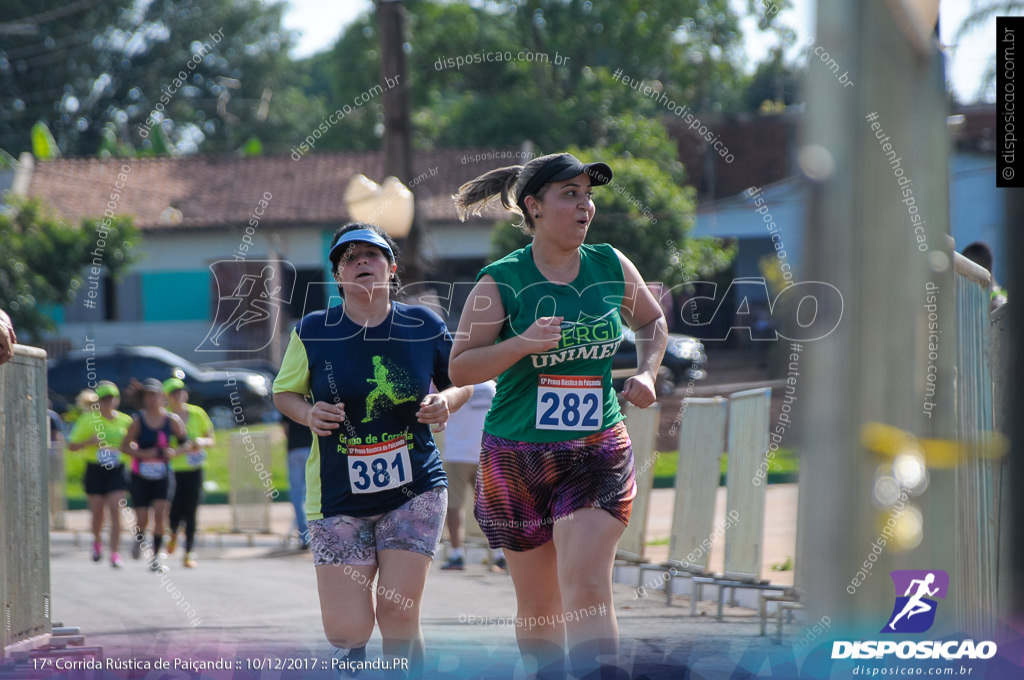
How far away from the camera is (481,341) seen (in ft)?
14.0

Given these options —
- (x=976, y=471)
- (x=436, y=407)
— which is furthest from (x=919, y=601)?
(x=436, y=407)

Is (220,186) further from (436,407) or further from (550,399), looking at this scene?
(550,399)

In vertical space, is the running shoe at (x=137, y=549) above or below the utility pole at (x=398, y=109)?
below

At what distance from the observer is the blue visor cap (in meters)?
4.50

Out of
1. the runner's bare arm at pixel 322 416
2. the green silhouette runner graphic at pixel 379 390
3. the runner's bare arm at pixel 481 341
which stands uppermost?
the runner's bare arm at pixel 481 341

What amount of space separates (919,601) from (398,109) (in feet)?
32.1

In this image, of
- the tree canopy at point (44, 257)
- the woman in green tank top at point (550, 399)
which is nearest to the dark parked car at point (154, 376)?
the tree canopy at point (44, 257)

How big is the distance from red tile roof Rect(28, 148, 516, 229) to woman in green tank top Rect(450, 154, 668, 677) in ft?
80.3

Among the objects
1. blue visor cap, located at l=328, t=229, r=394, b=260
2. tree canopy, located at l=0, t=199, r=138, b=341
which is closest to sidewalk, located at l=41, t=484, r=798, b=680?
blue visor cap, located at l=328, t=229, r=394, b=260

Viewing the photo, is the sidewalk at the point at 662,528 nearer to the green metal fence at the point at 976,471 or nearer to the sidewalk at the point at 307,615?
the sidewalk at the point at 307,615

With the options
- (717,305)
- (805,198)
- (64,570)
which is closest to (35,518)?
(717,305)

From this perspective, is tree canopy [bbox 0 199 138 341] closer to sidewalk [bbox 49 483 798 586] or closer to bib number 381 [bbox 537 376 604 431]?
sidewalk [bbox 49 483 798 586]

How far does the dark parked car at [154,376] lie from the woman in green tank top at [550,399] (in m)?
17.8

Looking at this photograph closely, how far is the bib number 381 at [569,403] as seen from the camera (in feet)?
13.7
